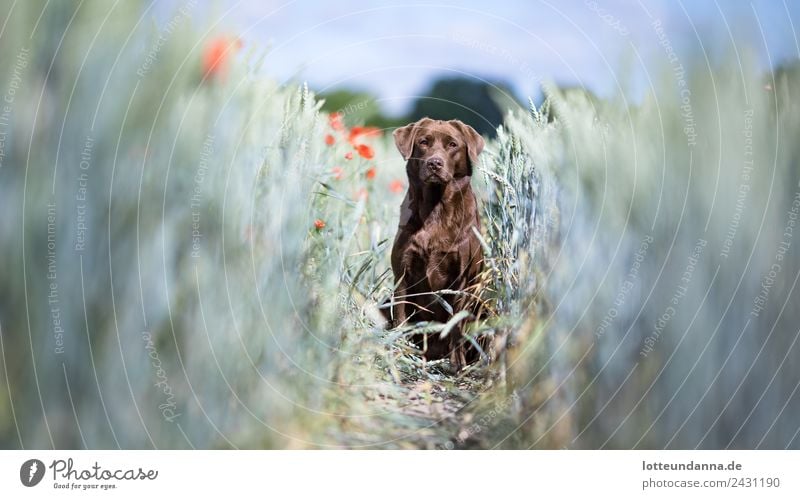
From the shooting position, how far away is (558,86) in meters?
2.82

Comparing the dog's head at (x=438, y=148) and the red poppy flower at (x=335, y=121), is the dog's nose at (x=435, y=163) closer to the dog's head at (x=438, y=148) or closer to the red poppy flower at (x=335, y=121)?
the dog's head at (x=438, y=148)

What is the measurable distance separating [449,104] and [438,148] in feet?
0.57

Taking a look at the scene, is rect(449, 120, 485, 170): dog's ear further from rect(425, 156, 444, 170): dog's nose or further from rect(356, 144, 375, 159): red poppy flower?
rect(356, 144, 375, 159): red poppy flower

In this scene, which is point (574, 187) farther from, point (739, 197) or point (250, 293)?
point (250, 293)

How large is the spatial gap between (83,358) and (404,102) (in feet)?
4.82

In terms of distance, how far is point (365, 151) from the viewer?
148 inches

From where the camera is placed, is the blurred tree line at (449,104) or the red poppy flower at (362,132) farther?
the red poppy flower at (362,132)

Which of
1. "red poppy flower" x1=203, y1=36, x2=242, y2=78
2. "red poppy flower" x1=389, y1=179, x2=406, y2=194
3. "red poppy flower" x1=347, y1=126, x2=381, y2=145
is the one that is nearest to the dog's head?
"red poppy flower" x1=347, y1=126, x2=381, y2=145

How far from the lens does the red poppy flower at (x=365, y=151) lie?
371 centimetres

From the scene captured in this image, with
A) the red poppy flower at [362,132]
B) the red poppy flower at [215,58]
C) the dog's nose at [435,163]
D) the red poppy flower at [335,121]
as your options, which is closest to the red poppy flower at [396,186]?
→ the red poppy flower at [362,132]

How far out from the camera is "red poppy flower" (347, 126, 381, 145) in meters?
3.57

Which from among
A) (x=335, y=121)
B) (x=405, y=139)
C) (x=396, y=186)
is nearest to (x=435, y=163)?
(x=405, y=139)

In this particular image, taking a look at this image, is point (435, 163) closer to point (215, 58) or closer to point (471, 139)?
point (471, 139)

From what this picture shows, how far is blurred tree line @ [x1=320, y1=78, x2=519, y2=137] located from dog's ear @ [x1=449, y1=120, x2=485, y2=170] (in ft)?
0.11
